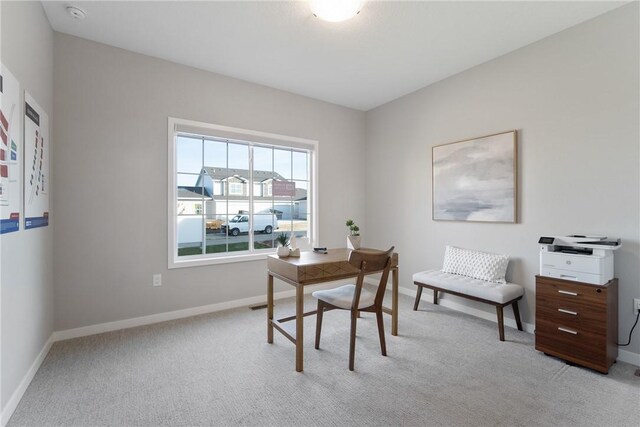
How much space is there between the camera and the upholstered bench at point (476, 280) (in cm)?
281

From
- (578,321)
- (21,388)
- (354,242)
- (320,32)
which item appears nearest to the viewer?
(21,388)

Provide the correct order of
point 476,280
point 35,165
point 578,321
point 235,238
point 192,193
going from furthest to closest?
point 235,238
point 192,193
point 476,280
point 578,321
point 35,165

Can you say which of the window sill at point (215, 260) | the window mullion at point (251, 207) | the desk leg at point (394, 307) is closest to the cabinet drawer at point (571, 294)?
the desk leg at point (394, 307)

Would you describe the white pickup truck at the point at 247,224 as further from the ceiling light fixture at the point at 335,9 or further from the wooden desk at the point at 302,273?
the ceiling light fixture at the point at 335,9

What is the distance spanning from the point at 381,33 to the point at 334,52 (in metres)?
0.53

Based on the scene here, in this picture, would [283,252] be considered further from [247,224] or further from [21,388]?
[21,388]

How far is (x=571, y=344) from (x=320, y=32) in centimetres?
333

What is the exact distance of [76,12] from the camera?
8.00 feet

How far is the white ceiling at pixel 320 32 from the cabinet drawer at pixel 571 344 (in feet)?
8.45

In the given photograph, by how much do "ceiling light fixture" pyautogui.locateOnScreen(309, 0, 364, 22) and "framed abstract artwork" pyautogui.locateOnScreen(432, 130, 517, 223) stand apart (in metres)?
1.97

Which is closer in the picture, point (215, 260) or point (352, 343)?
point (352, 343)

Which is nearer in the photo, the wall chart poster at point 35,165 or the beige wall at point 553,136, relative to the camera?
the wall chart poster at point 35,165

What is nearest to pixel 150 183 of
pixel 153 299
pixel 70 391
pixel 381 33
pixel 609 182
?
pixel 153 299

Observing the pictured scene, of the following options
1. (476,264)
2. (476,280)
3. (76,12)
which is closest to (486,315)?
(476,280)
